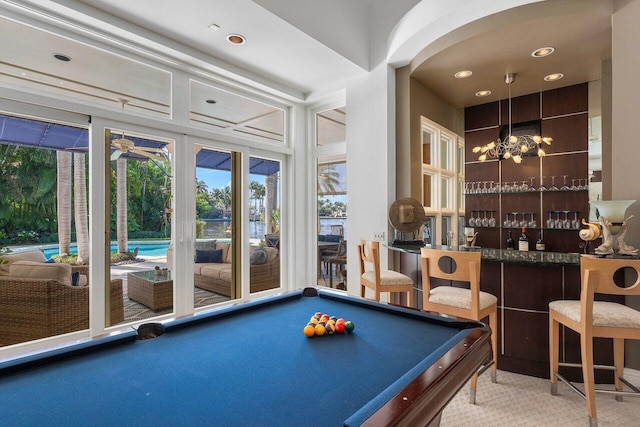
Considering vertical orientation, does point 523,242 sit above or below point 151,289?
above

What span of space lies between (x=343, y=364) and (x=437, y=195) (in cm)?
414

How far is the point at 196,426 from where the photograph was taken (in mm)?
902

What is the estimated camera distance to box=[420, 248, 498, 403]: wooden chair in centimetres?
243

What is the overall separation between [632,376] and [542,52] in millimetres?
3151

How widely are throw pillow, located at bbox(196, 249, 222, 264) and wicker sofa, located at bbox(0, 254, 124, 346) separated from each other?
1243mm

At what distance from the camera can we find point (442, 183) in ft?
17.0


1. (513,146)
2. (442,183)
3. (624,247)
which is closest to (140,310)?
(442,183)

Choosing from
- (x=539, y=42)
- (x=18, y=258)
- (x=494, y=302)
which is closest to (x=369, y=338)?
(x=494, y=302)

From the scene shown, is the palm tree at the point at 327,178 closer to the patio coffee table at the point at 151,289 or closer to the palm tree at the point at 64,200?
the patio coffee table at the point at 151,289

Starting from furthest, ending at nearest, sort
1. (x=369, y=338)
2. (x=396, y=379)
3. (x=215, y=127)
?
(x=215, y=127) < (x=369, y=338) < (x=396, y=379)

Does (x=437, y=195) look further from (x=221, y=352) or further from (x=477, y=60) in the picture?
(x=221, y=352)

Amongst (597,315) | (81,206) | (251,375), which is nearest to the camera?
(251,375)

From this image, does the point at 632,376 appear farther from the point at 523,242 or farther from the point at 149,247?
the point at 149,247

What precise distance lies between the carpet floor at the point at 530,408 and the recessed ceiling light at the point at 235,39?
3.80 meters
